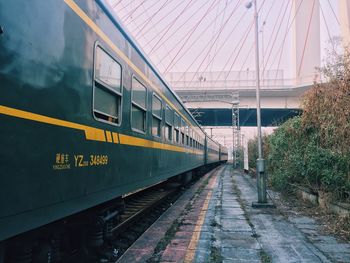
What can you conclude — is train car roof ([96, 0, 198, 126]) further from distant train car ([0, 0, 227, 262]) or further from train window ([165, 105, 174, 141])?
train window ([165, 105, 174, 141])

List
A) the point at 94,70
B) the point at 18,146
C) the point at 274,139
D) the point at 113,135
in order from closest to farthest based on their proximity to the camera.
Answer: the point at 18,146
the point at 94,70
the point at 113,135
the point at 274,139

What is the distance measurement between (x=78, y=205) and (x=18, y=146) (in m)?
1.09

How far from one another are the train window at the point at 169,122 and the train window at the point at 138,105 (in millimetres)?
2052

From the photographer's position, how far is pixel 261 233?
19.1ft

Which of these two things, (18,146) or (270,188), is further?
(270,188)

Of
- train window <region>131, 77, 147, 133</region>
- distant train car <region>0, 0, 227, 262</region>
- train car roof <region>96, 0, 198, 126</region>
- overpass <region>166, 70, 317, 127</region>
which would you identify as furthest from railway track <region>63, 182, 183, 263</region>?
overpass <region>166, 70, 317, 127</region>

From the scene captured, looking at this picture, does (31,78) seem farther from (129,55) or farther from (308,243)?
(308,243)

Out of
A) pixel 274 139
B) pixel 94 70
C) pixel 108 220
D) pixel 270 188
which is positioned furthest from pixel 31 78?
pixel 270 188

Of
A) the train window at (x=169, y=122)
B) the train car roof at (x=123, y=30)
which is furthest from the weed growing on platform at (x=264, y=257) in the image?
the train window at (x=169, y=122)

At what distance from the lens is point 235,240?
17.7ft

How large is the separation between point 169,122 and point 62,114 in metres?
5.40

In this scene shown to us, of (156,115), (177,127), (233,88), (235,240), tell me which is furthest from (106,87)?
(233,88)

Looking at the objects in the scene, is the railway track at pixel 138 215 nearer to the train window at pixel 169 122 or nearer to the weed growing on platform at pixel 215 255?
the weed growing on platform at pixel 215 255

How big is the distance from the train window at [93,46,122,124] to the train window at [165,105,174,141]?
3461mm
